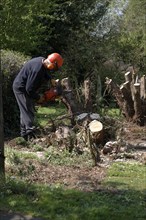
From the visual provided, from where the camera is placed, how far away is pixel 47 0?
2016 cm

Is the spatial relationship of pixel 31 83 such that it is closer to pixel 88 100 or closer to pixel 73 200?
pixel 88 100

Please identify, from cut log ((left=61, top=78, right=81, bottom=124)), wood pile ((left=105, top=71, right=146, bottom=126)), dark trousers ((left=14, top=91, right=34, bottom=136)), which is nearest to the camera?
dark trousers ((left=14, top=91, right=34, bottom=136))

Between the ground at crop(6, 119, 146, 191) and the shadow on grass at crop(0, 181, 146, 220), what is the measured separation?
0.49m

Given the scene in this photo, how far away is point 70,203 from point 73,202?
0.06 m

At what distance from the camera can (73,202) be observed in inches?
221

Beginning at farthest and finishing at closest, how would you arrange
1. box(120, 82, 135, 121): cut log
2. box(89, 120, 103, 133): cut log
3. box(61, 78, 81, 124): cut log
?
1. box(120, 82, 135, 121): cut log
2. box(61, 78, 81, 124): cut log
3. box(89, 120, 103, 133): cut log

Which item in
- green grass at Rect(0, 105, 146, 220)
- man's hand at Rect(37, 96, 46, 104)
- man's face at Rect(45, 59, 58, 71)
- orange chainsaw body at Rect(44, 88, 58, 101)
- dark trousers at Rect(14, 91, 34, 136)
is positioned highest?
man's face at Rect(45, 59, 58, 71)

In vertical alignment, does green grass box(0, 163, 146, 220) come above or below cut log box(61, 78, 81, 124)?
below

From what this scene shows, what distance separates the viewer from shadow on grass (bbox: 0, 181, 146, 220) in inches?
204

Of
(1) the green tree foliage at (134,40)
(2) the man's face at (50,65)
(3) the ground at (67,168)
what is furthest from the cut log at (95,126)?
(1) the green tree foliage at (134,40)

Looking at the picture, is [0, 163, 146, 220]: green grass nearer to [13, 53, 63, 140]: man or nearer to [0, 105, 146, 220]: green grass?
[0, 105, 146, 220]: green grass

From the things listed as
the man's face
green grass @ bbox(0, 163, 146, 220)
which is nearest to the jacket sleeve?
the man's face

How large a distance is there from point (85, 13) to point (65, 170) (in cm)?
1961

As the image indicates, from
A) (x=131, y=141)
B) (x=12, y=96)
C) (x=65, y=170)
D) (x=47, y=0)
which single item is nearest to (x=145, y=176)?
(x=65, y=170)
